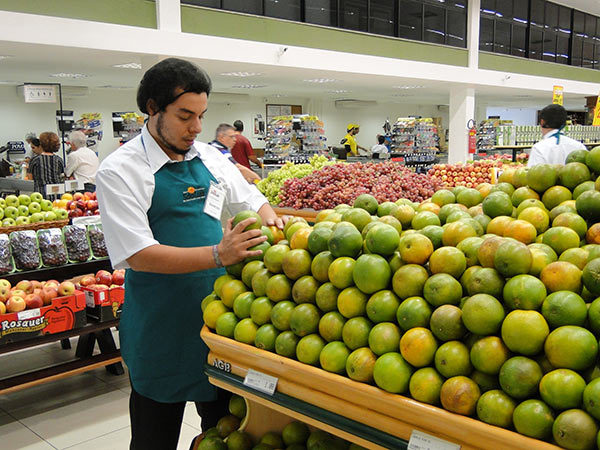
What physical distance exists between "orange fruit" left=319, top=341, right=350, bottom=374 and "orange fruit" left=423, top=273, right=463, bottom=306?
0.88 feet

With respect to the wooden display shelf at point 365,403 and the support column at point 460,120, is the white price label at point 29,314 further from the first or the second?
the support column at point 460,120

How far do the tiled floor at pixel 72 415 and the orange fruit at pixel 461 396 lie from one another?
2360 millimetres

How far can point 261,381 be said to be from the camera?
1.69 meters

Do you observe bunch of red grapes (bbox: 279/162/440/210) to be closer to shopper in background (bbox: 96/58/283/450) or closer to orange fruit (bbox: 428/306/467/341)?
shopper in background (bbox: 96/58/283/450)

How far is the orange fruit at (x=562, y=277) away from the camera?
4.56 feet

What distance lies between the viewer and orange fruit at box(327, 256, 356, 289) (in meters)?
1.64

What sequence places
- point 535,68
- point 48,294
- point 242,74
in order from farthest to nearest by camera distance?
1. point 535,68
2. point 242,74
3. point 48,294

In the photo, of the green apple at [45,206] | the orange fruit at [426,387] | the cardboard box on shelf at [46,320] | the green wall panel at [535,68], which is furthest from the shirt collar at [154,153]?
the green wall panel at [535,68]

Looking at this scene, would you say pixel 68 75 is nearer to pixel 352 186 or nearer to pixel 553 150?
pixel 352 186

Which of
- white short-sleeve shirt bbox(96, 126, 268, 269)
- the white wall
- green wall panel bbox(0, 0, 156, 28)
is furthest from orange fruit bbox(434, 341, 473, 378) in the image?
the white wall

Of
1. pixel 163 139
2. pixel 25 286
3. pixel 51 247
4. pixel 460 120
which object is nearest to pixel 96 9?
pixel 51 247

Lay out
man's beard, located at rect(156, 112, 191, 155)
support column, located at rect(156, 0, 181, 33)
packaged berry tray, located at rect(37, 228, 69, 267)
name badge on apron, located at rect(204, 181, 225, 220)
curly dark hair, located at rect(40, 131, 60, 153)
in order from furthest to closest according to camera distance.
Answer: support column, located at rect(156, 0, 181, 33) < curly dark hair, located at rect(40, 131, 60, 153) < packaged berry tray, located at rect(37, 228, 69, 267) < name badge on apron, located at rect(204, 181, 225, 220) < man's beard, located at rect(156, 112, 191, 155)

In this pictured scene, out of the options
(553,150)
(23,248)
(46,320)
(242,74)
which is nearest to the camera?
(46,320)

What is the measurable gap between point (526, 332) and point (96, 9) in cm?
842
